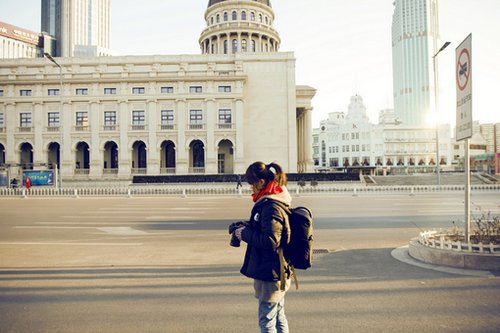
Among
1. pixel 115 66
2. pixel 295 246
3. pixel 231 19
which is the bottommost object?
pixel 295 246

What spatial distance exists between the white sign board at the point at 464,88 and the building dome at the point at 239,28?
2353 inches

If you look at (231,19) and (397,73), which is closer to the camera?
(231,19)

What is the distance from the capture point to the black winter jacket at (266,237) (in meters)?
2.97

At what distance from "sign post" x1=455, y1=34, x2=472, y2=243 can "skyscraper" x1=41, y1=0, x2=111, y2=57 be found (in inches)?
5765

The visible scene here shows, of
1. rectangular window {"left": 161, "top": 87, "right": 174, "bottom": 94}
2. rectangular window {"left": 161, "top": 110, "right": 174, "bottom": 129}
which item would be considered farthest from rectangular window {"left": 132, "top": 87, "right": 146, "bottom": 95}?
rectangular window {"left": 161, "top": 110, "right": 174, "bottom": 129}

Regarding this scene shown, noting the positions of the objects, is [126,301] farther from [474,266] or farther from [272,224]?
[474,266]

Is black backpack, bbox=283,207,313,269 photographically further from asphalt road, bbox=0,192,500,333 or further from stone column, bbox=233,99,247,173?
stone column, bbox=233,99,247,173

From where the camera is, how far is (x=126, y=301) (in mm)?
4902

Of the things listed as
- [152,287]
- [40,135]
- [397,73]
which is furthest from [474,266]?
[397,73]

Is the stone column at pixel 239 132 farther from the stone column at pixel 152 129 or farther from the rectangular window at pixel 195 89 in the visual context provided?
the stone column at pixel 152 129

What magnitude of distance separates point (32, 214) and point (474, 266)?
16.4 m

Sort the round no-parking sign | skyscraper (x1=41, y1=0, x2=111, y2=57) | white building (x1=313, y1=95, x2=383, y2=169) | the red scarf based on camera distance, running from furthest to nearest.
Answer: skyscraper (x1=41, y1=0, x2=111, y2=57), white building (x1=313, y1=95, x2=383, y2=169), the round no-parking sign, the red scarf

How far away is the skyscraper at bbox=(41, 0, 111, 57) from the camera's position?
133m

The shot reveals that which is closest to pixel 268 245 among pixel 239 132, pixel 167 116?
pixel 239 132
